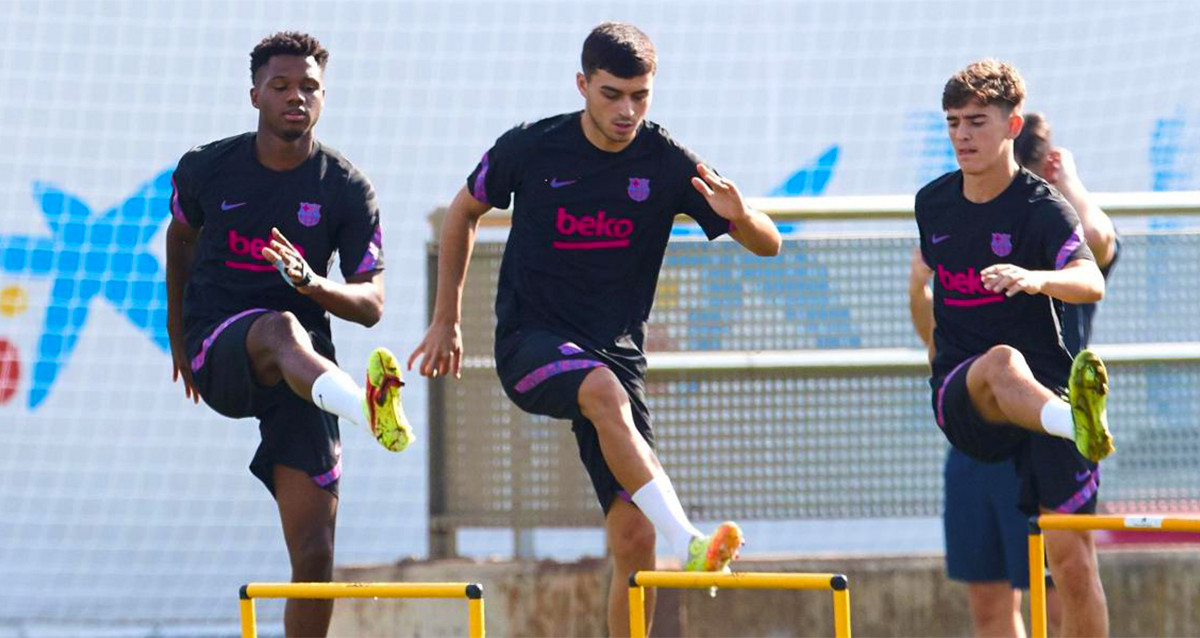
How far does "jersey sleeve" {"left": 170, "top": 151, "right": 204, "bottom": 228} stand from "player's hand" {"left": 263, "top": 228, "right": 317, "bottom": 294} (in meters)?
0.58

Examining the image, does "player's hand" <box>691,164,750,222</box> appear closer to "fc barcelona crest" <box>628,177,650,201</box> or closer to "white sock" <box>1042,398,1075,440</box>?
"fc barcelona crest" <box>628,177,650,201</box>

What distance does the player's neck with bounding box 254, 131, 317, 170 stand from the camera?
5.47 m

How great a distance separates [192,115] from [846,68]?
10.3ft

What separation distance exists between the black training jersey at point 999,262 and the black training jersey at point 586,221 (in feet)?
2.12

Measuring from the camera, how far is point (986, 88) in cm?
526

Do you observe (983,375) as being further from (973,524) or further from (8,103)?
(8,103)

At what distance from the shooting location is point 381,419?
4.72 m

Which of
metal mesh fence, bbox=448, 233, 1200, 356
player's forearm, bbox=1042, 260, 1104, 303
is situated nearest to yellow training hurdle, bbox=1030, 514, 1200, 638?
player's forearm, bbox=1042, 260, 1104, 303

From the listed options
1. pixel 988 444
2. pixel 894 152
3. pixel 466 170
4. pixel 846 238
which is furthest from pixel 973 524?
pixel 466 170

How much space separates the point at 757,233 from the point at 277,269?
1.36 m

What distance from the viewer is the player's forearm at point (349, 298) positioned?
5.07 metres

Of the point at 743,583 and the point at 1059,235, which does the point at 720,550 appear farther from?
the point at 1059,235

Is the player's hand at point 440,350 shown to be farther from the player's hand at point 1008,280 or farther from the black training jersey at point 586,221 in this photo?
the player's hand at point 1008,280

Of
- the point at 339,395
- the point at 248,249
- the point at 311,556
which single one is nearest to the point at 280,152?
the point at 248,249
